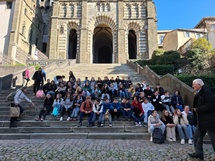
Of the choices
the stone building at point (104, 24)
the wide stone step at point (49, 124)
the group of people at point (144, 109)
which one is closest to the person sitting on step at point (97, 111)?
the group of people at point (144, 109)

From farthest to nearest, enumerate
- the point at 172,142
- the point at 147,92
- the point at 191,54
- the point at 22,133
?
the point at 191,54
the point at 147,92
the point at 22,133
the point at 172,142

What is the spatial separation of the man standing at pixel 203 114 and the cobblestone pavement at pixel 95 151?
1.50ft

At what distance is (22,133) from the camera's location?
6945mm

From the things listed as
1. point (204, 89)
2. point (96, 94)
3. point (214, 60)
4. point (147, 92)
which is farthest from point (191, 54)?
point (204, 89)

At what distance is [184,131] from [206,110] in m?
2.70

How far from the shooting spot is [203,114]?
417cm

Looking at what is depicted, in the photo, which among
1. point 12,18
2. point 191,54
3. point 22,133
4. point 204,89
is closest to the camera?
point 204,89

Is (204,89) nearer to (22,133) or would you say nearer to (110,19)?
(22,133)

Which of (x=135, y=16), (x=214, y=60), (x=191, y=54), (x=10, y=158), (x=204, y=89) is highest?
(x=135, y=16)

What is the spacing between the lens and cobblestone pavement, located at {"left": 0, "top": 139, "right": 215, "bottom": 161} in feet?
14.7

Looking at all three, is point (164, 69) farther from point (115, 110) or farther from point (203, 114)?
point (203, 114)

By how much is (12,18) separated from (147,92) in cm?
2974

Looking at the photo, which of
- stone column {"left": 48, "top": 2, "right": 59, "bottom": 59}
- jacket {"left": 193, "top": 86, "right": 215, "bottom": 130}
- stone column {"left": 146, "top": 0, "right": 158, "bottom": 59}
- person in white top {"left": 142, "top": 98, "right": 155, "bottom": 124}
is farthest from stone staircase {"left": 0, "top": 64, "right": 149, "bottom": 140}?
stone column {"left": 146, "top": 0, "right": 158, "bottom": 59}

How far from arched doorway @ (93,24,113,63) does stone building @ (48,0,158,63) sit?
4.74 metres
